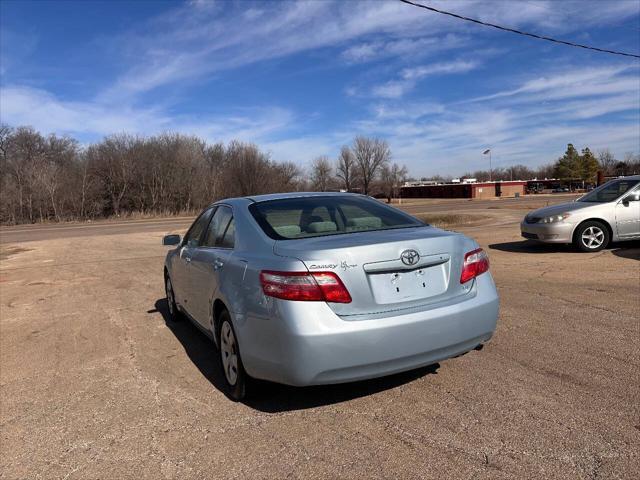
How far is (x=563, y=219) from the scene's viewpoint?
9.94m

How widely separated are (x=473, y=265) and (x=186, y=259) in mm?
2973

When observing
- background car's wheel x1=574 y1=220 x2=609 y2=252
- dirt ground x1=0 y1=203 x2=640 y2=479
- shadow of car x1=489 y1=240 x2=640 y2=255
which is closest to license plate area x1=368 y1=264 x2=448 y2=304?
dirt ground x1=0 y1=203 x2=640 y2=479

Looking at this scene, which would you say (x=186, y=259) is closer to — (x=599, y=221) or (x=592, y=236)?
(x=592, y=236)

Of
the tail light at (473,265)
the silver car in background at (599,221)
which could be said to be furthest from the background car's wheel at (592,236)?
the tail light at (473,265)

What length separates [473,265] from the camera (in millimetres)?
3613

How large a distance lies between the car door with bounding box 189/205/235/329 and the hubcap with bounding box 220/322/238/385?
14.0 inches

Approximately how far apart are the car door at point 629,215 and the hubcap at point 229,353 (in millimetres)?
8934

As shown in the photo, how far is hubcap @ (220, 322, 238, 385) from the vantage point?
370 centimetres

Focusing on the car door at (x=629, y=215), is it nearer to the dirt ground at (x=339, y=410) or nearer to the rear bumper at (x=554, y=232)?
the rear bumper at (x=554, y=232)

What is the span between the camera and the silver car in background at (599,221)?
9789mm

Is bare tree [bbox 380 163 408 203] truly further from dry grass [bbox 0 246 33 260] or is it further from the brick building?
dry grass [bbox 0 246 33 260]

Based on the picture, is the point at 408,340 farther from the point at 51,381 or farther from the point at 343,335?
the point at 51,381

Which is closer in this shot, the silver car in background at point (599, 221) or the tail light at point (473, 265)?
the tail light at point (473, 265)

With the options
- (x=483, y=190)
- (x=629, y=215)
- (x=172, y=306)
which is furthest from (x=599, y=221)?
(x=483, y=190)
